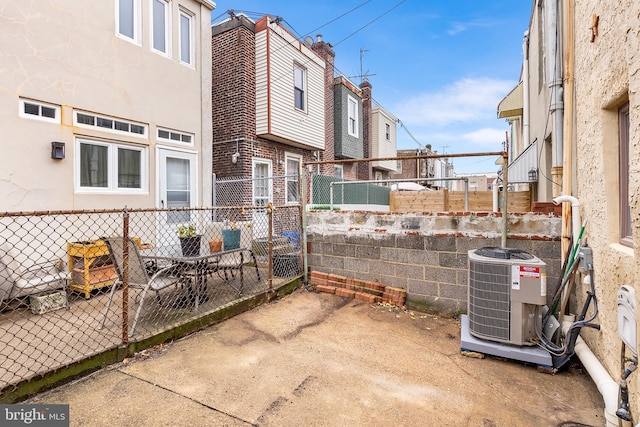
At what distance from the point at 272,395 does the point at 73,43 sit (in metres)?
6.00

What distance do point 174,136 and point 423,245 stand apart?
5.48 meters

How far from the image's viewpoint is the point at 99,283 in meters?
4.72

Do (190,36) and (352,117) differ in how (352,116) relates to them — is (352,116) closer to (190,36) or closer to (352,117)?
(352,117)

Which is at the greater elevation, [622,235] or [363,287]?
[622,235]

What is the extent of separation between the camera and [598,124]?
8.48 ft

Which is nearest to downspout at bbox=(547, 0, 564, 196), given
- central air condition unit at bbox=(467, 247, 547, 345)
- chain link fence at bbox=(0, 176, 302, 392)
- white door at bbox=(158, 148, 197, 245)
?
central air condition unit at bbox=(467, 247, 547, 345)

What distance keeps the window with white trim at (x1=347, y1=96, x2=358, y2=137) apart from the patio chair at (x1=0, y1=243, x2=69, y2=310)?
11775 mm

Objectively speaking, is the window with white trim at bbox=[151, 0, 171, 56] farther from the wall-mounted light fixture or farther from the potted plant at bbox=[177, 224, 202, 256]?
the potted plant at bbox=[177, 224, 202, 256]

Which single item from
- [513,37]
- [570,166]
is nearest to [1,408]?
[570,166]

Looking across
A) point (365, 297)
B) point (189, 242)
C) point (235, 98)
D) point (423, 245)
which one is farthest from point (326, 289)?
point (235, 98)

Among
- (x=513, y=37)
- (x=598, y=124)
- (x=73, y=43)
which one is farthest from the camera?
(x=513, y=37)

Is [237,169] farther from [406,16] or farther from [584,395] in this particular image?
[584,395]

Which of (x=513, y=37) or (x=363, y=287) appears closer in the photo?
(x=363, y=287)

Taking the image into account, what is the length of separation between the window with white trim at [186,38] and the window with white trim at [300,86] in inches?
151
